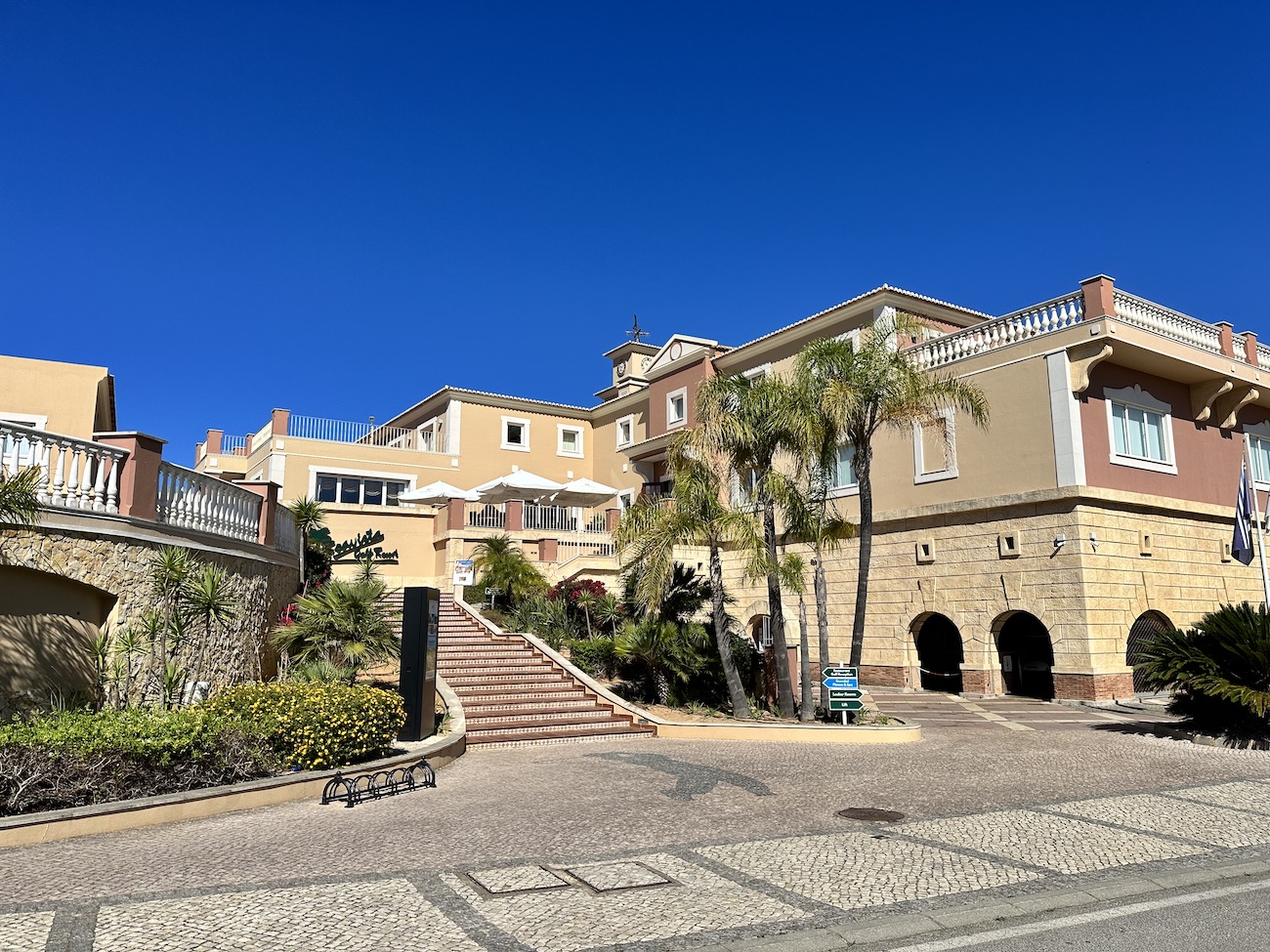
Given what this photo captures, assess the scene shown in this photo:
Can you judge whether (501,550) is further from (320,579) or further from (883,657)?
(883,657)

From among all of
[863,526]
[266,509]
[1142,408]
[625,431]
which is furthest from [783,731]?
[625,431]

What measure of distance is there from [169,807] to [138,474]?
15.3 feet

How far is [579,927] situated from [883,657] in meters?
19.2

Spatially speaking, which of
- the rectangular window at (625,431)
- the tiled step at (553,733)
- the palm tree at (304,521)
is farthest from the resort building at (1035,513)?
the rectangular window at (625,431)

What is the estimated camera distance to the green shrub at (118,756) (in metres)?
8.04

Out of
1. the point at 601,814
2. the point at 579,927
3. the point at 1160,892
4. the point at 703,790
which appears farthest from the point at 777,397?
the point at 579,927

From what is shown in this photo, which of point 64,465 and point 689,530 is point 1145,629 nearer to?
point 689,530

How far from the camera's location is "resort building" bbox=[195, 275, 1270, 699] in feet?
64.5

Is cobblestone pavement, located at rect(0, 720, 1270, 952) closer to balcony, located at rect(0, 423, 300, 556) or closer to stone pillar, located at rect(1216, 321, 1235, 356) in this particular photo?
balcony, located at rect(0, 423, 300, 556)

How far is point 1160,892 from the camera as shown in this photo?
6.39 metres

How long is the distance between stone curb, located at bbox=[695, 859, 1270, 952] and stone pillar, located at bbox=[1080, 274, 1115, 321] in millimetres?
15234

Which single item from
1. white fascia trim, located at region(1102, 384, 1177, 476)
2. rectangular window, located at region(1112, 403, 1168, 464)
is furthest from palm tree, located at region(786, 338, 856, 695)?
rectangular window, located at region(1112, 403, 1168, 464)

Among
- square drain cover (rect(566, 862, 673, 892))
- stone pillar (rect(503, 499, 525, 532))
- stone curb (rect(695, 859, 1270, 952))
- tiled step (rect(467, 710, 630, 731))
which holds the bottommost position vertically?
stone curb (rect(695, 859, 1270, 952))

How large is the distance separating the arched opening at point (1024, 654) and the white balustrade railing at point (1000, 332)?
6683mm
